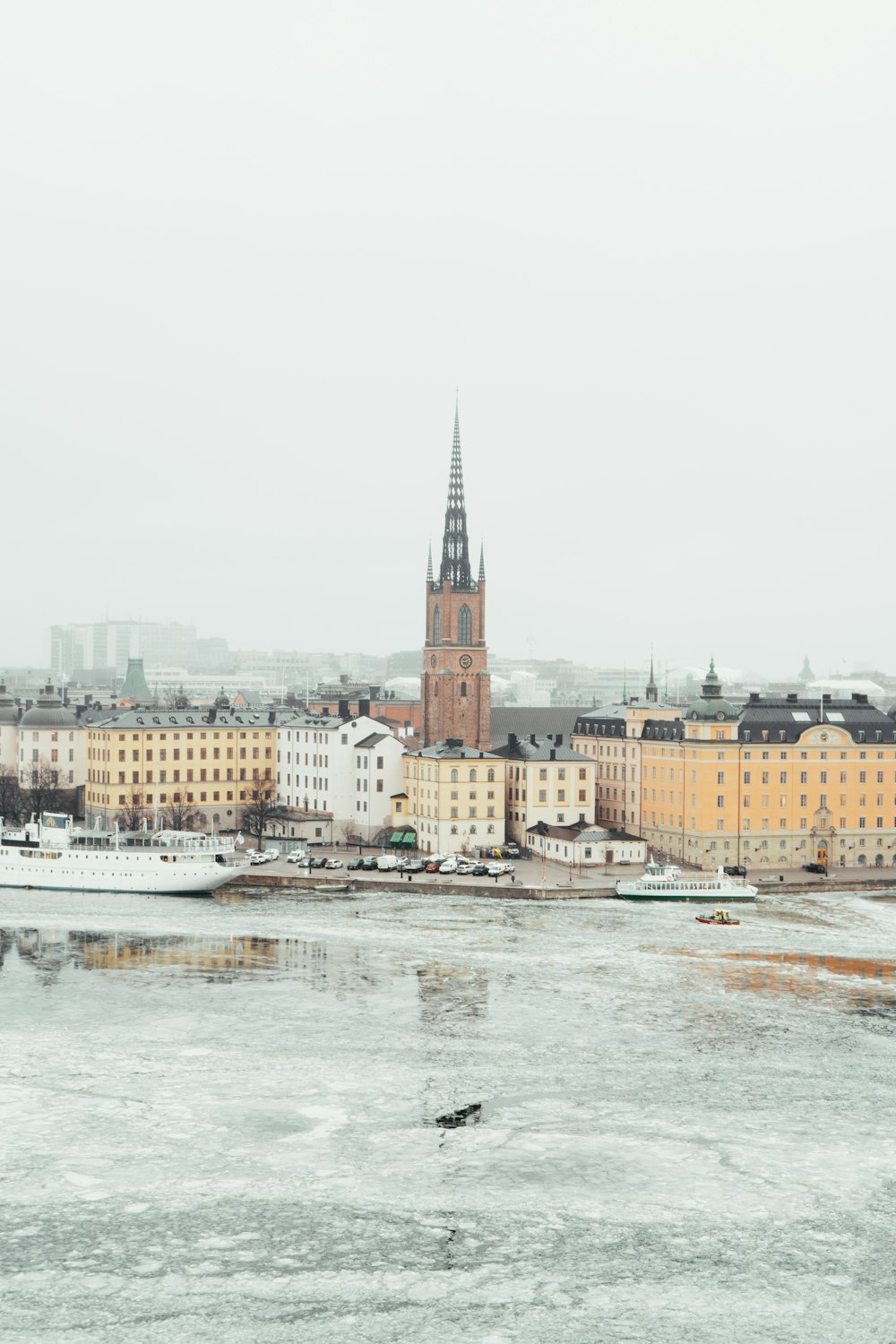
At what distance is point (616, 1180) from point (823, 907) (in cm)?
3748

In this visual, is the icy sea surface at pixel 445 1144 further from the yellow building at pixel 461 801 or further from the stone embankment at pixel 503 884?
the yellow building at pixel 461 801

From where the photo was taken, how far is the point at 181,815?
3223 inches

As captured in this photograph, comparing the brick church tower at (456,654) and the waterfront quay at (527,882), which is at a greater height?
the brick church tower at (456,654)

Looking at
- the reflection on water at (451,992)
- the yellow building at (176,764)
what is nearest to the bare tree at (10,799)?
the yellow building at (176,764)

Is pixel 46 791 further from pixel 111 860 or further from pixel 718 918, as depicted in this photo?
pixel 718 918

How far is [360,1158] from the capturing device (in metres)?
28.9

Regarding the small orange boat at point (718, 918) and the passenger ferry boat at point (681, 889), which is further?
the passenger ferry boat at point (681, 889)

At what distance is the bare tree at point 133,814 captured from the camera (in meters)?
80.8

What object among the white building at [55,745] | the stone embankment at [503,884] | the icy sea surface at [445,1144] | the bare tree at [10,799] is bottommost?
the icy sea surface at [445,1144]

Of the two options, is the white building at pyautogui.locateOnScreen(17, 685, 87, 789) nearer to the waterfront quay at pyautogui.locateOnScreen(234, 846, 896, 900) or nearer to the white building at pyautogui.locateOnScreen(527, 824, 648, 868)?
the waterfront quay at pyautogui.locateOnScreen(234, 846, 896, 900)

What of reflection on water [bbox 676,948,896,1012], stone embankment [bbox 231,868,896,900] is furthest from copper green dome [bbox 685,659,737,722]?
reflection on water [bbox 676,948,896,1012]

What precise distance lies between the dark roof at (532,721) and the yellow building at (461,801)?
23.9 metres

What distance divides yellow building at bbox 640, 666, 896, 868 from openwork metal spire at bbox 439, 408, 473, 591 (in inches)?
859

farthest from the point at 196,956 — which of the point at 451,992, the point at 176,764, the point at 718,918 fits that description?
the point at 176,764
